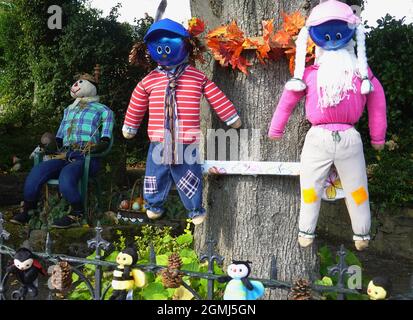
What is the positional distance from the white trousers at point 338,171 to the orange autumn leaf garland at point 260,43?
17.8 inches

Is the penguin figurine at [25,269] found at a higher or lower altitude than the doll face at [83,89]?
lower

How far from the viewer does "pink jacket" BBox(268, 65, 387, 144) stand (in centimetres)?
275

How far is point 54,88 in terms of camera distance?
27.7ft

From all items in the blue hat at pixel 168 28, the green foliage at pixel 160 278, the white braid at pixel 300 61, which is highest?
the blue hat at pixel 168 28

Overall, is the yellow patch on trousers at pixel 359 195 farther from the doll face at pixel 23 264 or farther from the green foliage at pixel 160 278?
the doll face at pixel 23 264

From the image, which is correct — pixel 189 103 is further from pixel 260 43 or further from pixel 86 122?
pixel 86 122

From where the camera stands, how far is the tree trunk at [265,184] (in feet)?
10.2

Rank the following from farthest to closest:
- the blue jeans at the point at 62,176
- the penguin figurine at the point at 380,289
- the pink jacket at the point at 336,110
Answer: the blue jeans at the point at 62,176, the pink jacket at the point at 336,110, the penguin figurine at the point at 380,289

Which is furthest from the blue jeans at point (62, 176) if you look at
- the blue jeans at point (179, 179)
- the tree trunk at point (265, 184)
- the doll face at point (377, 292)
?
the doll face at point (377, 292)

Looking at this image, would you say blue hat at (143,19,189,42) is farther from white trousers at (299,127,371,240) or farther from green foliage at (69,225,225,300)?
green foliage at (69,225,225,300)

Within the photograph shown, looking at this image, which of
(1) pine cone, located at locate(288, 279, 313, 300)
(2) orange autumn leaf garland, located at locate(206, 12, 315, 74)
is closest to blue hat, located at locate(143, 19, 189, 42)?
(2) orange autumn leaf garland, located at locate(206, 12, 315, 74)

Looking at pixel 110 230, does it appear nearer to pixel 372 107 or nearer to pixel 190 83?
pixel 190 83

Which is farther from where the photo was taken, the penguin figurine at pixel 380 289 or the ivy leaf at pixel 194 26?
the ivy leaf at pixel 194 26

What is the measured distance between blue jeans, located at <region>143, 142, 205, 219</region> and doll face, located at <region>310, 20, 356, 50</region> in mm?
889
